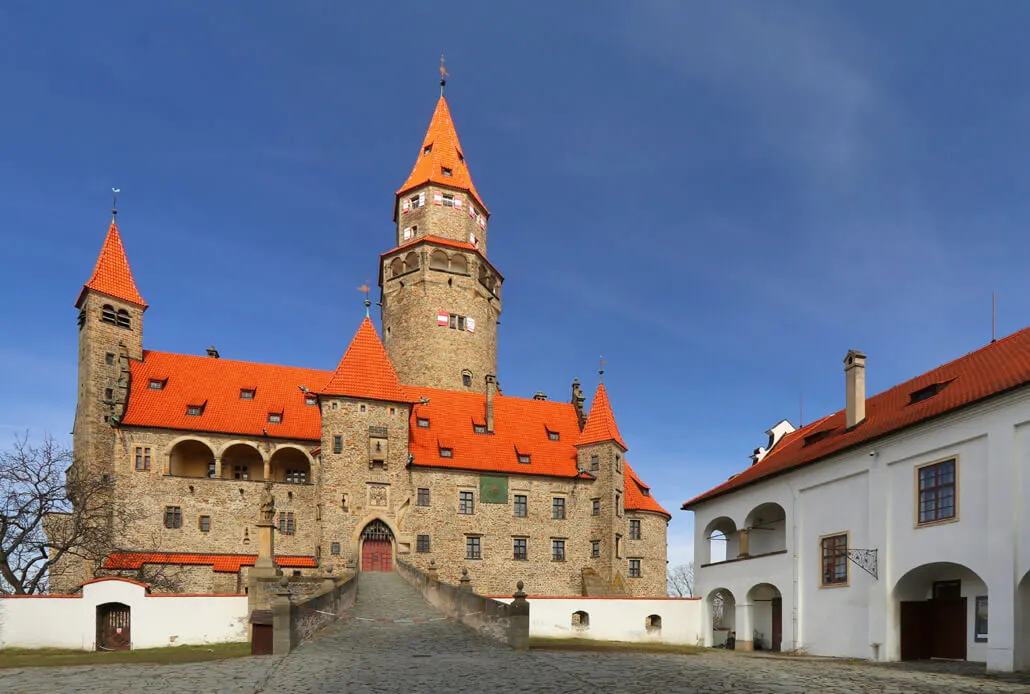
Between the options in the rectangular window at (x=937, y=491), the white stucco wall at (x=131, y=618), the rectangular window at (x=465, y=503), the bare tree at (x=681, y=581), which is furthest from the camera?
the bare tree at (x=681, y=581)

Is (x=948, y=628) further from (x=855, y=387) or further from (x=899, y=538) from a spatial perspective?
(x=855, y=387)

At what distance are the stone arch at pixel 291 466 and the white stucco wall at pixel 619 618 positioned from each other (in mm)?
18460

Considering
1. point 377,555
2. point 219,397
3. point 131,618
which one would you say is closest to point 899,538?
point 131,618

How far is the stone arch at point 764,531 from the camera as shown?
30320mm

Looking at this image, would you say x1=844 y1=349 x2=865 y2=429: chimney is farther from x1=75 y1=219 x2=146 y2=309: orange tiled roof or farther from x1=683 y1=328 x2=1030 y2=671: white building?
x1=75 y1=219 x2=146 y2=309: orange tiled roof

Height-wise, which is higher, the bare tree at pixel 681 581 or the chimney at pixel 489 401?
the chimney at pixel 489 401

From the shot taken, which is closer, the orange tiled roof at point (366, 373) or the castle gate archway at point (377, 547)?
the castle gate archway at point (377, 547)

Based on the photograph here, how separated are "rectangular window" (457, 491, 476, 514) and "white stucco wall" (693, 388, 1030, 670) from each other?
53.9 ft

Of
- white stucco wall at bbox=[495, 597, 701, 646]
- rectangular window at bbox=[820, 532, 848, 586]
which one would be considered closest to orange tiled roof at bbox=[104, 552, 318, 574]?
white stucco wall at bbox=[495, 597, 701, 646]

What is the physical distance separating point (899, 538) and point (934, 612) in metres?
2.13

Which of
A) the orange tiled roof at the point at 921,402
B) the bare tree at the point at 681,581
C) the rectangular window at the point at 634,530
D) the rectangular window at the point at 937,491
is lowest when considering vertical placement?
the bare tree at the point at 681,581

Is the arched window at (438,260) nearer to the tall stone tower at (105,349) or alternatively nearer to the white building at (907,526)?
the tall stone tower at (105,349)

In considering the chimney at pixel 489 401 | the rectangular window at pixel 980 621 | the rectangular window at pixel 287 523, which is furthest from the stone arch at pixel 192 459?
the rectangular window at pixel 980 621

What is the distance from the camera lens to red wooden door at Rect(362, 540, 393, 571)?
41378 mm
